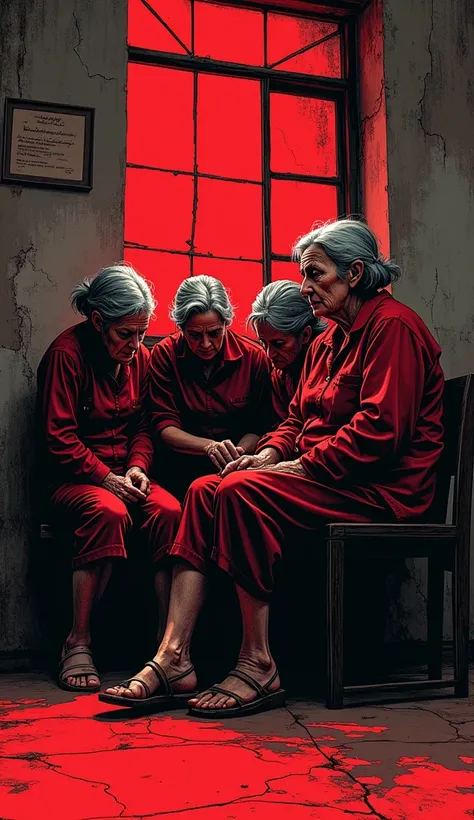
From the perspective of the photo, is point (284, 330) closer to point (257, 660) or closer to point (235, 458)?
point (235, 458)

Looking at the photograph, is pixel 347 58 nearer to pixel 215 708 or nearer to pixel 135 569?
pixel 135 569

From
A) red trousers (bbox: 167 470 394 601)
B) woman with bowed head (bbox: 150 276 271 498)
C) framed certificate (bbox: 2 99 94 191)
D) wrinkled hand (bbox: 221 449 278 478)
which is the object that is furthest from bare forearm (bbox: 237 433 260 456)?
framed certificate (bbox: 2 99 94 191)

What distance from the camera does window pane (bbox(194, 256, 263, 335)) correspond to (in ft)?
13.2

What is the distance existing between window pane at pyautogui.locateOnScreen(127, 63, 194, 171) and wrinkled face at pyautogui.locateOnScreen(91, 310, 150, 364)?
1030 millimetres

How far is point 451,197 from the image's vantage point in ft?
13.2

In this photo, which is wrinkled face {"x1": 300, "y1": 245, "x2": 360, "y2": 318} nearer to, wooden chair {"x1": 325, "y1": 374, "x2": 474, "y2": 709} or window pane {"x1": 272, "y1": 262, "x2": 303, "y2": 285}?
wooden chair {"x1": 325, "y1": 374, "x2": 474, "y2": 709}

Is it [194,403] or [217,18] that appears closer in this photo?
[194,403]

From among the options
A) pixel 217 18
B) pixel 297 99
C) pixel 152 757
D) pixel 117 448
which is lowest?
pixel 152 757

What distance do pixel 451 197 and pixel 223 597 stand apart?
2131 millimetres

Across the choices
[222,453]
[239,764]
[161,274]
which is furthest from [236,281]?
[239,764]

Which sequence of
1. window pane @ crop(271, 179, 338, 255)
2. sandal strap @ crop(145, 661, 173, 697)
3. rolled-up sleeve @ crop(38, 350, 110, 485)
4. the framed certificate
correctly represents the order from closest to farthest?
sandal strap @ crop(145, 661, 173, 697) → rolled-up sleeve @ crop(38, 350, 110, 485) → the framed certificate → window pane @ crop(271, 179, 338, 255)

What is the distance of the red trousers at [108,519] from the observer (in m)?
2.96

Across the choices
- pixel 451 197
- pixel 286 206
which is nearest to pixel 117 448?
pixel 286 206

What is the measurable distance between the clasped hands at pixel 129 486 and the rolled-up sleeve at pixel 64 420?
0.03m
